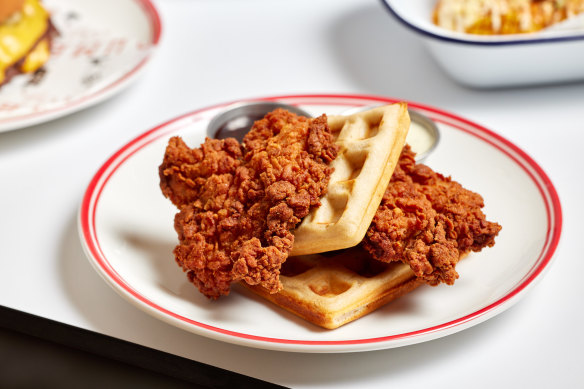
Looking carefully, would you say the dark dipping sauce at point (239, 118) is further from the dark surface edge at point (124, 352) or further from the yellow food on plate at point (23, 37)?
the yellow food on plate at point (23, 37)

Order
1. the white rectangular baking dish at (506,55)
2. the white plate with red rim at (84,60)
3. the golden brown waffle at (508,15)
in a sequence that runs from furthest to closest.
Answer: the golden brown waffle at (508,15)
the white plate with red rim at (84,60)
the white rectangular baking dish at (506,55)

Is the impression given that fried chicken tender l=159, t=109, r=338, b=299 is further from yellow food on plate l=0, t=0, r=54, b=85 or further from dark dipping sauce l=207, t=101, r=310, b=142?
yellow food on plate l=0, t=0, r=54, b=85

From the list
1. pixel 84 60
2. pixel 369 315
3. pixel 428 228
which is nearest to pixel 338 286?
pixel 369 315

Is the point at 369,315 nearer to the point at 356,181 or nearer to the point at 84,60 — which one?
the point at 356,181

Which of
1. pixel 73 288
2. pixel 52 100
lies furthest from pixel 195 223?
pixel 52 100

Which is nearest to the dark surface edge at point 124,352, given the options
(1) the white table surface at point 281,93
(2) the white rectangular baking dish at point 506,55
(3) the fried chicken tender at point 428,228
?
(1) the white table surface at point 281,93

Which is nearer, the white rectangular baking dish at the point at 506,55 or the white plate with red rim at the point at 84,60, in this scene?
the white rectangular baking dish at the point at 506,55
